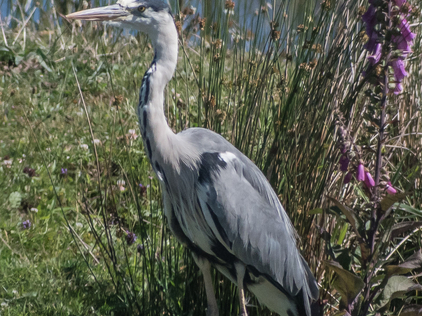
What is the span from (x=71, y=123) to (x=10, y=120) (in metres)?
0.45

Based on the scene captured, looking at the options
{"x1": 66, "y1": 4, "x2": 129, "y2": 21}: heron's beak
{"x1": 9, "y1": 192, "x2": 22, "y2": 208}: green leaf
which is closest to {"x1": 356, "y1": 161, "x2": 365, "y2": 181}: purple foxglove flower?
{"x1": 66, "y1": 4, "x2": 129, "y2": 21}: heron's beak

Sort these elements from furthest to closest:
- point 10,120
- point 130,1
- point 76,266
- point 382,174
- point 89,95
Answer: point 89,95, point 10,120, point 76,266, point 130,1, point 382,174

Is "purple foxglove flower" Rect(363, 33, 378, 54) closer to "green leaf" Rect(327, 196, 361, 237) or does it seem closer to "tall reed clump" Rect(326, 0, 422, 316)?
"tall reed clump" Rect(326, 0, 422, 316)

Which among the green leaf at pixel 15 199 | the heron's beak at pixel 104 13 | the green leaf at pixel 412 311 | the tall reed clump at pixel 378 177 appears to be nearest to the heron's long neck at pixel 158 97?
the heron's beak at pixel 104 13

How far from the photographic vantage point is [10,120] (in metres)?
4.32

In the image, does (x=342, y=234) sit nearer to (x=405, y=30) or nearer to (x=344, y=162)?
(x=344, y=162)

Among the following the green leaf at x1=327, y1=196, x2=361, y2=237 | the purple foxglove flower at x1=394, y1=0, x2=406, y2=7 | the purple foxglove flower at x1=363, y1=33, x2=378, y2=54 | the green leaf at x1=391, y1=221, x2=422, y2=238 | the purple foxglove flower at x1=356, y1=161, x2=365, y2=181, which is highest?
the purple foxglove flower at x1=394, y1=0, x2=406, y2=7

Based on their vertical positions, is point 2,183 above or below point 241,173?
below

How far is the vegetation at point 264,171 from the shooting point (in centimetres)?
227

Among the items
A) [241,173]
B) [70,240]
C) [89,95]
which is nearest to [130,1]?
[241,173]

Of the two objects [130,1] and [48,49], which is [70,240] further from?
[48,49]

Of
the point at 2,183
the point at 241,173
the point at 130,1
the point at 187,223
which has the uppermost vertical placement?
the point at 130,1

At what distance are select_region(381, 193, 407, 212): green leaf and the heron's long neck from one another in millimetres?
953

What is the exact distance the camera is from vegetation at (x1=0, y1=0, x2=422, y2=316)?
7.43ft
